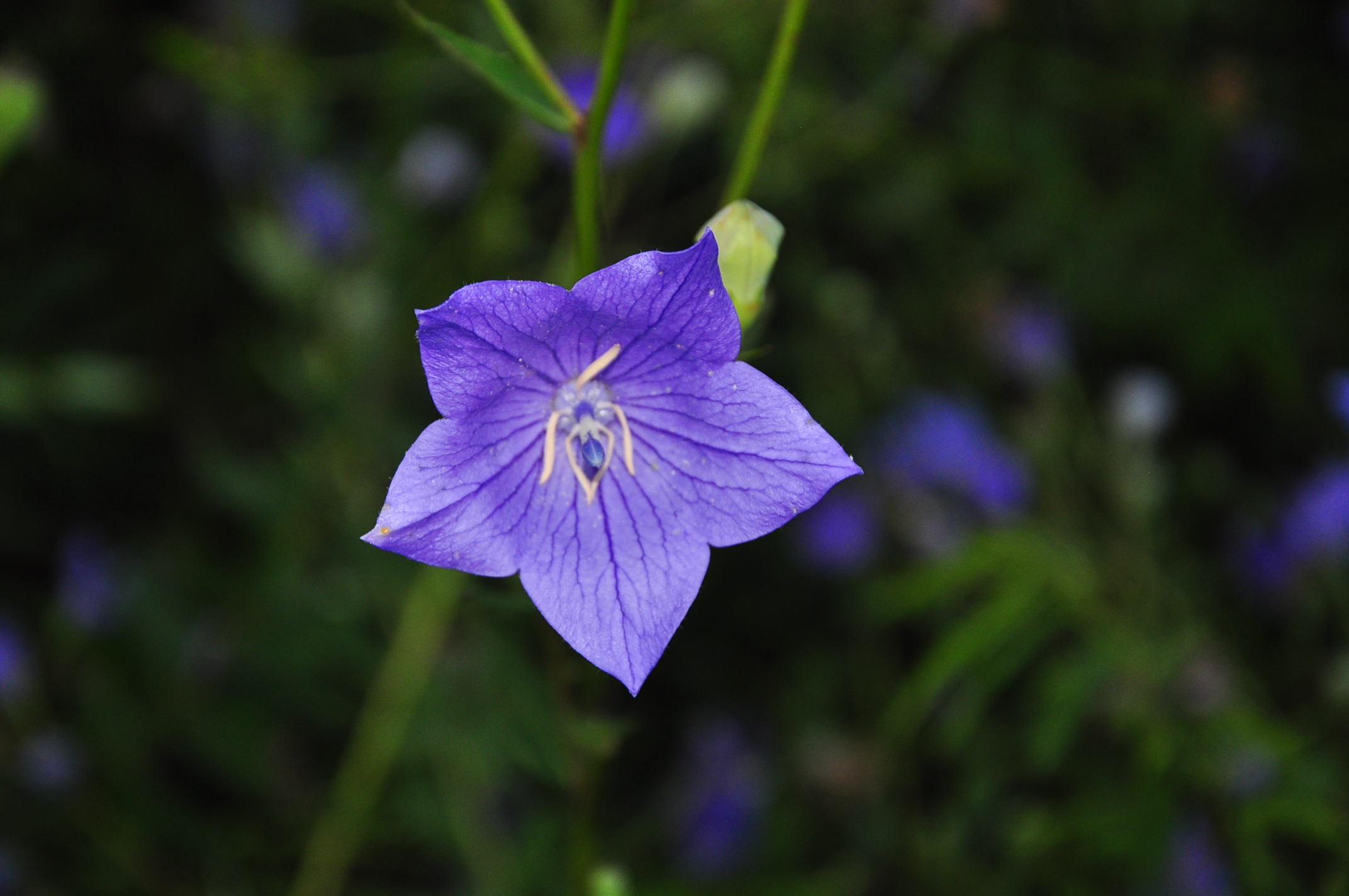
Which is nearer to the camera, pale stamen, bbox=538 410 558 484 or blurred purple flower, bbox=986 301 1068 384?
pale stamen, bbox=538 410 558 484

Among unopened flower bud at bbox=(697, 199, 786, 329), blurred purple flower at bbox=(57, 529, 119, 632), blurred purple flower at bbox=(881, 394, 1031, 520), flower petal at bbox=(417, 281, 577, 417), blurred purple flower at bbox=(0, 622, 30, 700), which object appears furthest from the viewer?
blurred purple flower at bbox=(881, 394, 1031, 520)

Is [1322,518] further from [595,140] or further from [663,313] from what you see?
[595,140]

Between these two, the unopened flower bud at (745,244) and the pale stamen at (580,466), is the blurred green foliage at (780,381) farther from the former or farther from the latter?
the unopened flower bud at (745,244)

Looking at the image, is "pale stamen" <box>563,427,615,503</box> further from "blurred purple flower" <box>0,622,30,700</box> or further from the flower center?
"blurred purple flower" <box>0,622,30,700</box>

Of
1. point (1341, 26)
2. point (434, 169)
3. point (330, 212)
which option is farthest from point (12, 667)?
point (1341, 26)

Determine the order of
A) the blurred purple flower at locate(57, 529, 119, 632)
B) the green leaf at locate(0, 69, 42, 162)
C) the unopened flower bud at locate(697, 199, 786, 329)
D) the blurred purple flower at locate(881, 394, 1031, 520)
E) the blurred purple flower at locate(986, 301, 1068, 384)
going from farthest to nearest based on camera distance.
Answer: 1. the blurred purple flower at locate(986, 301, 1068, 384)
2. the blurred purple flower at locate(881, 394, 1031, 520)
3. the blurred purple flower at locate(57, 529, 119, 632)
4. the green leaf at locate(0, 69, 42, 162)
5. the unopened flower bud at locate(697, 199, 786, 329)

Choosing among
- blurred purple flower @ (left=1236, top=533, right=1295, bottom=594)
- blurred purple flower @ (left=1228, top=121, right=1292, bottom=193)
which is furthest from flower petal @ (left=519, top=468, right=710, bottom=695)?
blurred purple flower @ (left=1228, top=121, right=1292, bottom=193)
